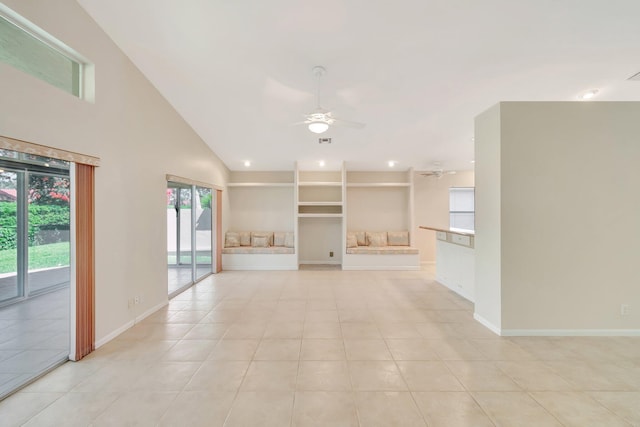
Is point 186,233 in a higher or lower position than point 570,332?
higher

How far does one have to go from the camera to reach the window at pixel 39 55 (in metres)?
2.21

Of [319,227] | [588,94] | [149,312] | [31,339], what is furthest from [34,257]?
[588,94]

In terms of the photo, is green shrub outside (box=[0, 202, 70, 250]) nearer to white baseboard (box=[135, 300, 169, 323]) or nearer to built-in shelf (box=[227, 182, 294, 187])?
white baseboard (box=[135, 300, 169, 323])

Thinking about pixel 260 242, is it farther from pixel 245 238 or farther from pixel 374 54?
pixel 374 54

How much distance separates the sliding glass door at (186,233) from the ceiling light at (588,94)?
7.02 meters

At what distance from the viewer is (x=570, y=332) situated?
3186 millimetres

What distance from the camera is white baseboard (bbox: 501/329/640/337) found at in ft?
10.4

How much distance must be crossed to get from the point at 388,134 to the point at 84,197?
4976mm

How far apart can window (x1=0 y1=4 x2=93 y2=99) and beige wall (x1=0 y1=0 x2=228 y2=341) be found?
10 centimetres

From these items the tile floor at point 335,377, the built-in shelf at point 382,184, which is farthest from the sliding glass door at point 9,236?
Result: the built-in shelf at point 382,184

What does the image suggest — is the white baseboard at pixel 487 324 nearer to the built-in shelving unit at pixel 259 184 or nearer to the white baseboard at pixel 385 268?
the white baseboard at pixel 385 268

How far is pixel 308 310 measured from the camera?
4.10 m

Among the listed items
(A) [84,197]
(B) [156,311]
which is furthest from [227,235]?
(A) [84,197]

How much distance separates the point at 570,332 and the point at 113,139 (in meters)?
5.95
